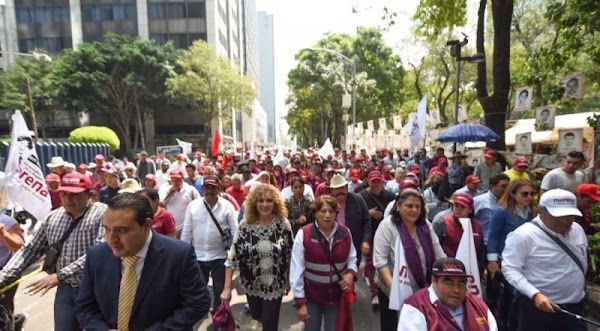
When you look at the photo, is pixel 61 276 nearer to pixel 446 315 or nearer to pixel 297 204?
pixel 446 315

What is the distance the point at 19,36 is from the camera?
42531 mm

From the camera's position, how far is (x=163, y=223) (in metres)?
4.48

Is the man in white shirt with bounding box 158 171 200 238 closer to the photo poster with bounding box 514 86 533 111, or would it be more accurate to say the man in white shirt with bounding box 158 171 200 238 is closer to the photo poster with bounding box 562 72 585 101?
the photo poster with bounding box 562 72 585 101

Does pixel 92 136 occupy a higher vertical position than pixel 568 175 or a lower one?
higher

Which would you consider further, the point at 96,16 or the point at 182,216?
the point at 96,16

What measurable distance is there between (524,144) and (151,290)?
410 inches

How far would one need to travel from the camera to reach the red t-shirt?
4.44 meters

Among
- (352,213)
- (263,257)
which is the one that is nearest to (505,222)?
(352,213)

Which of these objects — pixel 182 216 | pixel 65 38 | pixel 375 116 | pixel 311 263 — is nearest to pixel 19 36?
pixel 65 38

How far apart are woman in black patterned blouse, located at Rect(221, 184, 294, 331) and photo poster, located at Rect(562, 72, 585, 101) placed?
321 inches

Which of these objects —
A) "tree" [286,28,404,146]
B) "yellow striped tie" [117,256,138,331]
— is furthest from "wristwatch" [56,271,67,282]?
"tree" [286,28,404,146]

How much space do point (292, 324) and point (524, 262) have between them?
279 centimetres

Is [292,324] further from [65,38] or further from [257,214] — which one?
[65,38]

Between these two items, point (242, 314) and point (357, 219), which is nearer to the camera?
→ point (357, 219)
